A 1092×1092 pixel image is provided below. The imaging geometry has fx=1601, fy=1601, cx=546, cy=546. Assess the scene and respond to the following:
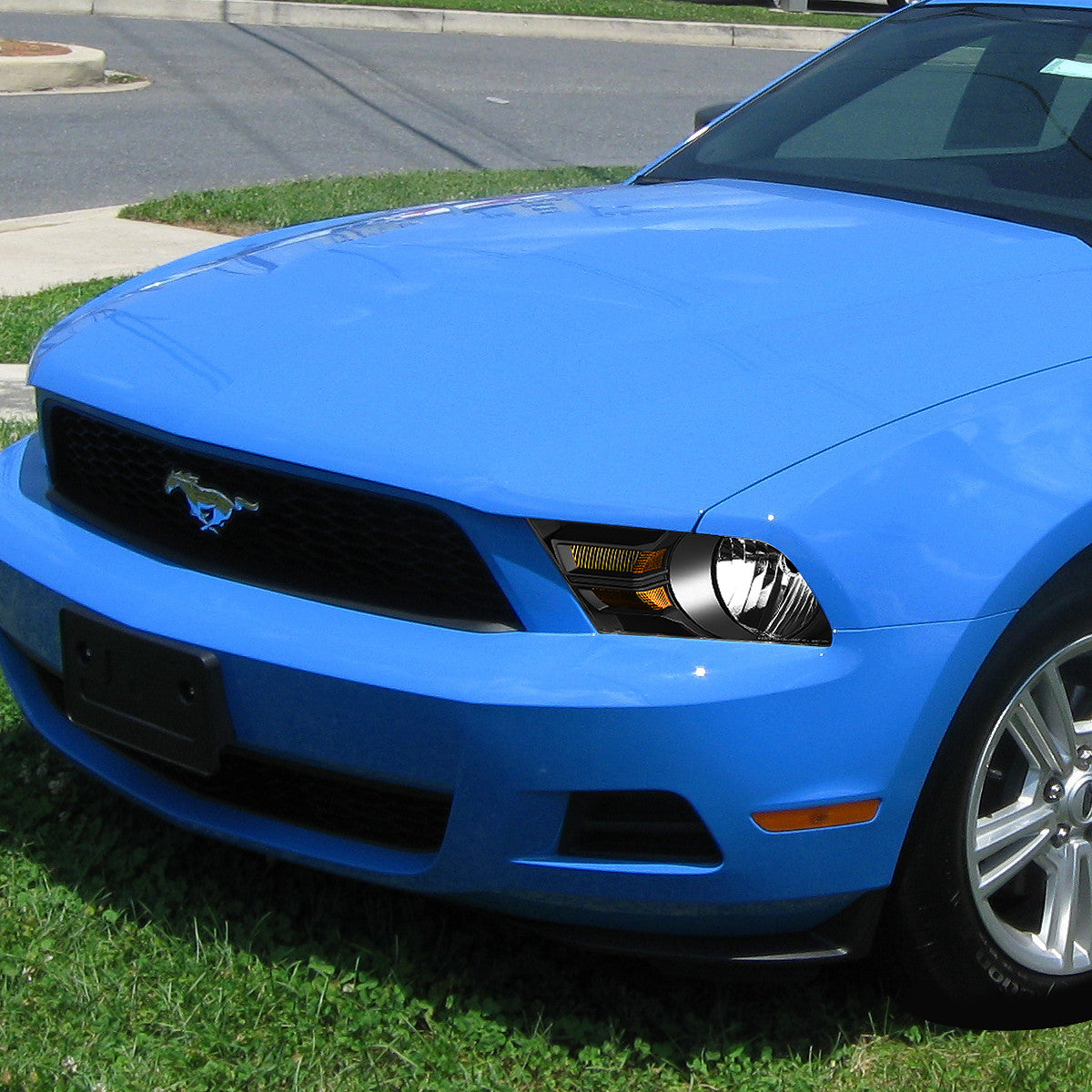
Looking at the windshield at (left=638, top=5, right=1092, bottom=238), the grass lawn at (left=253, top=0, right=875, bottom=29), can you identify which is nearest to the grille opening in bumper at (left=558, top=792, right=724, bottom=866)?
the windshield at (left=638, top=5, right=1092, bottom=238)

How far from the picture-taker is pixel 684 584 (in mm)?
2113

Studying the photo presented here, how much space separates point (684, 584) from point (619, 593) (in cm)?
9

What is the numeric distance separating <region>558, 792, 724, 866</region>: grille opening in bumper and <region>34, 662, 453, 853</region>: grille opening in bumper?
182 mm

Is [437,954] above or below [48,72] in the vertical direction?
above

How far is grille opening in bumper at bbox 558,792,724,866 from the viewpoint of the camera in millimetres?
2096

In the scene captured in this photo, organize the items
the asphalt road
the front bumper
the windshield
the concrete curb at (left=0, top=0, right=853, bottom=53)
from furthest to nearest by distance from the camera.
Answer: the concrete curb at (left=0, top=0, right=853, bottom=53) → the asphalt road → the windshield → the front bumper

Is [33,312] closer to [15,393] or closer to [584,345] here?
[15,393]

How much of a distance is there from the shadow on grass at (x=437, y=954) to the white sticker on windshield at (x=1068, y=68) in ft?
6.72

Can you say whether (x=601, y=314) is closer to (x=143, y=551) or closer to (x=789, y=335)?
(x=789, y=335)

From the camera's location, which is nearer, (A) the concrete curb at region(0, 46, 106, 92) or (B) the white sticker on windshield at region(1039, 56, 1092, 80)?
(B) the white sticker on windshield at region(1039, 56, 1092, 80)

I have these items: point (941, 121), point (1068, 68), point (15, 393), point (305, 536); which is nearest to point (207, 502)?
point (305, 536)

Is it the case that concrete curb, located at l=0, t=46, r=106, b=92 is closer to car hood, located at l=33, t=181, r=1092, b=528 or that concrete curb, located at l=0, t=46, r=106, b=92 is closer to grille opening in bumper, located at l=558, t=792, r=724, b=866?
car hood, located at l=33, t=181, r=1092, b=528

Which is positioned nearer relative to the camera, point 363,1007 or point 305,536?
point 305,536

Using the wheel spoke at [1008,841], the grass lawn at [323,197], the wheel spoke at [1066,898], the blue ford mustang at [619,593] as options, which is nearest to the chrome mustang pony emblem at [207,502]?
the blue ford mustang at [619,593]
